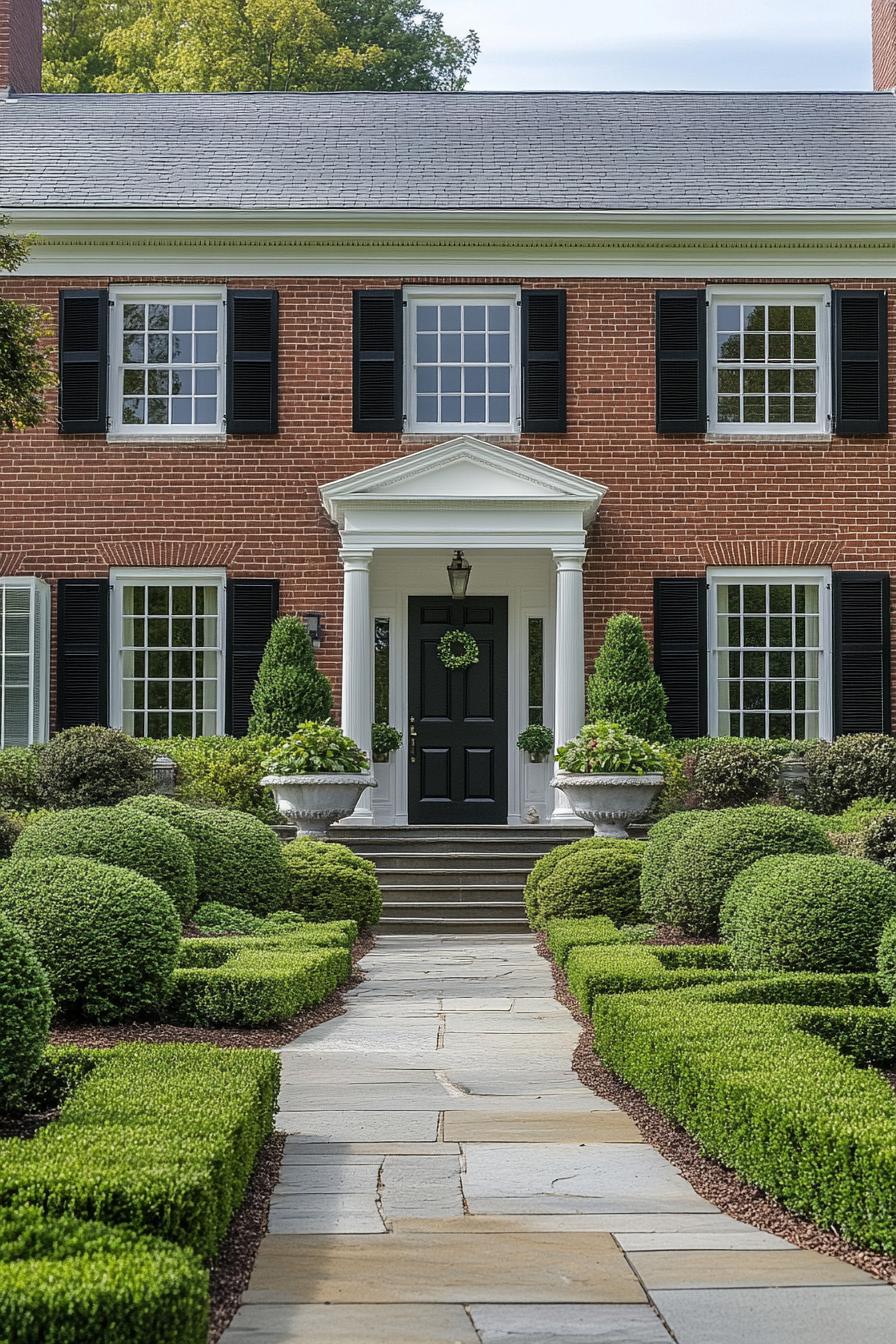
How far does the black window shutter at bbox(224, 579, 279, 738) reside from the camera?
16.5m

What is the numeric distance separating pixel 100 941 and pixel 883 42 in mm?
17844

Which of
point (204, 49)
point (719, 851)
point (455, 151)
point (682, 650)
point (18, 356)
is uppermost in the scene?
point (204, 49)

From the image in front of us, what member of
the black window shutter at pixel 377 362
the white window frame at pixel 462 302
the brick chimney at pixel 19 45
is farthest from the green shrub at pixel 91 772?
the brick chimney at pixel 19 45

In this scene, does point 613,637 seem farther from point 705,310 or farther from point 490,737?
point 705,310

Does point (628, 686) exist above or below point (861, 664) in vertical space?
below

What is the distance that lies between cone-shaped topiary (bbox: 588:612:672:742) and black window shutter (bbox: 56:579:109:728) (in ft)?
16.3

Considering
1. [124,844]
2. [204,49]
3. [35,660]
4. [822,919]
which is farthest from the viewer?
[204,49]

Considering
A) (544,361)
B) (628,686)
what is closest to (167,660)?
(628,686)

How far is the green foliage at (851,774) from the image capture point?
606 inches

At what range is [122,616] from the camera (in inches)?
659

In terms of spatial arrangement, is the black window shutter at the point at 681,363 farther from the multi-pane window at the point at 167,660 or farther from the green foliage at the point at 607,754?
the multi-pane window at the point at 167,660

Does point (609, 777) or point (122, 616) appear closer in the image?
point (609, 777)

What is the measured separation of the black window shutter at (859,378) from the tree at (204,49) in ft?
54.3

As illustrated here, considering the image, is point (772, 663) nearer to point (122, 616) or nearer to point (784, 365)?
point (784, 365)
